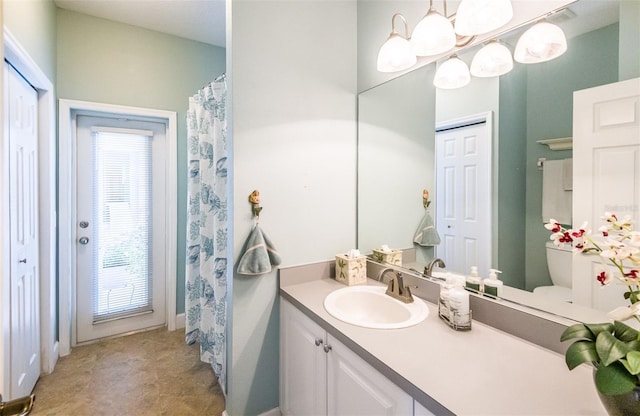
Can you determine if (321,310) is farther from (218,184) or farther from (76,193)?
(76,193)

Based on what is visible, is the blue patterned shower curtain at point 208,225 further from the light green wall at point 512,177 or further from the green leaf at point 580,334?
the green leaf at point 580,334

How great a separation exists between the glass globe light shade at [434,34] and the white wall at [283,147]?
62cm

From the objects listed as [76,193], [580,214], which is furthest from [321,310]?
[76,193]

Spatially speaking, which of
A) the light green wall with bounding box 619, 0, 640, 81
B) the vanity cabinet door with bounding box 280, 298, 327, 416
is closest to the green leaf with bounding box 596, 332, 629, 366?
the light green wall with bounding box 619, 0, 640, 81

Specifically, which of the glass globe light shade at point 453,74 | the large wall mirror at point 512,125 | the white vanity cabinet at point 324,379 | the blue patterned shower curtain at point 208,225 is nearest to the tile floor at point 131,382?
the blue patterned shower curtain at point 208,225

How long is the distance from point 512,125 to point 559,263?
0.54 metres

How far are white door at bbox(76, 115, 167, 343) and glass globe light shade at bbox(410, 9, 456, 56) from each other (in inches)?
93.0

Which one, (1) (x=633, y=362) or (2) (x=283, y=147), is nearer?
(1) (x=633, y=362)

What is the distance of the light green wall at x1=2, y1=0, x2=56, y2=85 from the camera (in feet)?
4.93

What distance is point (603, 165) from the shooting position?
94cm

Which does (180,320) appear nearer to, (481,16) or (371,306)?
(371,306)

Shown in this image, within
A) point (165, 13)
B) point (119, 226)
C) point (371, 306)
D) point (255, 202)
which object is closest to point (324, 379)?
point (371, 306)

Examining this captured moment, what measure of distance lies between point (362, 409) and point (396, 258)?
86 centimetres

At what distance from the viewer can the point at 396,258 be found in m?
1.75
